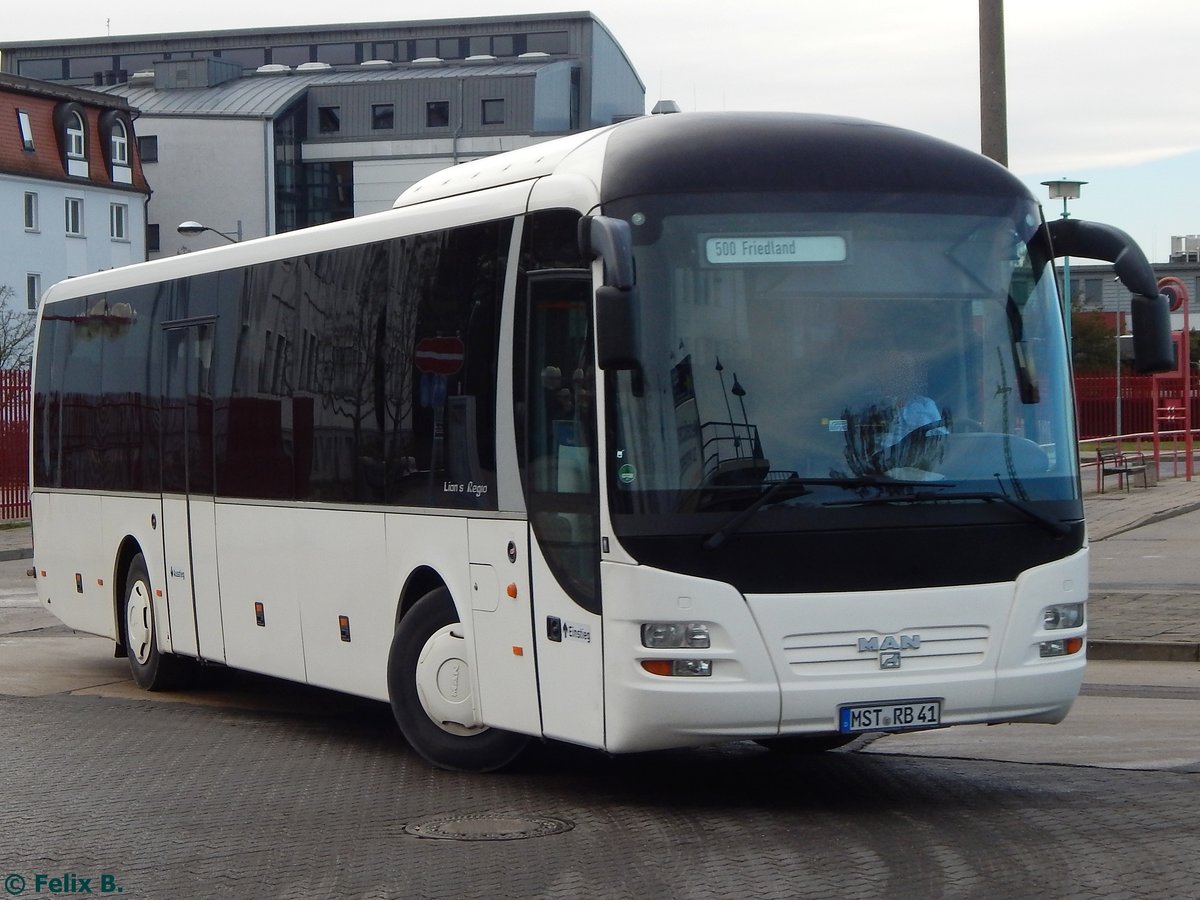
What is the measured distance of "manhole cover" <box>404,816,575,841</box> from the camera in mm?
7496

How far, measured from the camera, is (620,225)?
750cm

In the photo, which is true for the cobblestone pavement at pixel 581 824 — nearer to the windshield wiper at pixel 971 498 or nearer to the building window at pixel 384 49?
the windshield wiper at pixel 971 498

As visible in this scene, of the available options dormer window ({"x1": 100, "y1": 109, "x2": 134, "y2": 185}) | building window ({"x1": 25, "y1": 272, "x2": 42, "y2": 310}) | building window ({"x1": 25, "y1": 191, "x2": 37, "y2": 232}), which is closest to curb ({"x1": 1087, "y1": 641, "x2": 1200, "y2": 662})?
building window ({"x1": 25, "y1": 272, "x2": 42, "y2": 310})

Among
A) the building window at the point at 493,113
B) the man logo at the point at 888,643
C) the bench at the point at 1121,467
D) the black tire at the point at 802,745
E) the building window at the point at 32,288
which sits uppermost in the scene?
the building window at the point at 493,113

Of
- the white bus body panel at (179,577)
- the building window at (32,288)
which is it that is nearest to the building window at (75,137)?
the building window at (32,288)

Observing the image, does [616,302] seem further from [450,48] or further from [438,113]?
[450,48]

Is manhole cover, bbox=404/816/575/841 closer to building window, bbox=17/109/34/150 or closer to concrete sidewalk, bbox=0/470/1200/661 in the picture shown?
concrete sidewalk, bbox=0/470/1200/661

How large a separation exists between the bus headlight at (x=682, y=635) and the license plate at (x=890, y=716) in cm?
65

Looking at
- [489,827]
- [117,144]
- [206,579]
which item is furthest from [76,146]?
[489,827]

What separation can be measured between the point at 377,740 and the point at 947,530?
398 cm

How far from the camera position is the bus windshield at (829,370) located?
7.64 metres

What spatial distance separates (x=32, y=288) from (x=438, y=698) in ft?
223

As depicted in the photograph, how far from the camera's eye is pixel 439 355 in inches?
361

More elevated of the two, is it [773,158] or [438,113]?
[438,113]
